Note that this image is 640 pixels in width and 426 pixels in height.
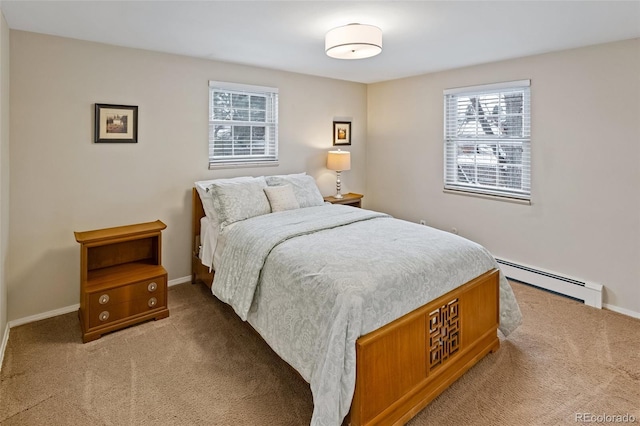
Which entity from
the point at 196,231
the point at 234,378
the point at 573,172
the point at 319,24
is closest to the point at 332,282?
the point at 234,378

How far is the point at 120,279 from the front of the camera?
114 inches

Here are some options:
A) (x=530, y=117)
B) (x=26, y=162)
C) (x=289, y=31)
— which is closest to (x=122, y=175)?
(x=26, y=162)

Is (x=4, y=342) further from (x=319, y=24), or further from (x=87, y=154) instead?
(x=319, y=24)

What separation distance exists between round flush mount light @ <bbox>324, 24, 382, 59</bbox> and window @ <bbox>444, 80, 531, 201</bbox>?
190cm

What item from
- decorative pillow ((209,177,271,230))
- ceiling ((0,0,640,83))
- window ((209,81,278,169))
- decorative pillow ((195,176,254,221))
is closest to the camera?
ceiling ((0,0,640,83))

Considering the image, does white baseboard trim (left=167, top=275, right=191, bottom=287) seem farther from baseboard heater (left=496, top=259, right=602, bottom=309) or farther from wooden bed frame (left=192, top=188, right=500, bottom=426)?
baseboard heater (left=496, top=259, right=602, bottom=309)

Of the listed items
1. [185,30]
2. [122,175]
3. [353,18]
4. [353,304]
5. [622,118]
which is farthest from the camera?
[122,175]

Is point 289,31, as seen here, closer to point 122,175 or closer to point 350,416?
point 122,175

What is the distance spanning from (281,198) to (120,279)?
4.88 ft

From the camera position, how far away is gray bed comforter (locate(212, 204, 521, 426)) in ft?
5.66

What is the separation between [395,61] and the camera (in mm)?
3766

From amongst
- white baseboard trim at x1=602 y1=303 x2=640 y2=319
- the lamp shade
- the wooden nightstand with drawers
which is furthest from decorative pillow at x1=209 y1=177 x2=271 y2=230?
white baseboard trim at x1=602 y1=303 x2=640 y2=319

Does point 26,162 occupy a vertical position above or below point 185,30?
below

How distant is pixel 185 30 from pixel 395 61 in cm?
203
